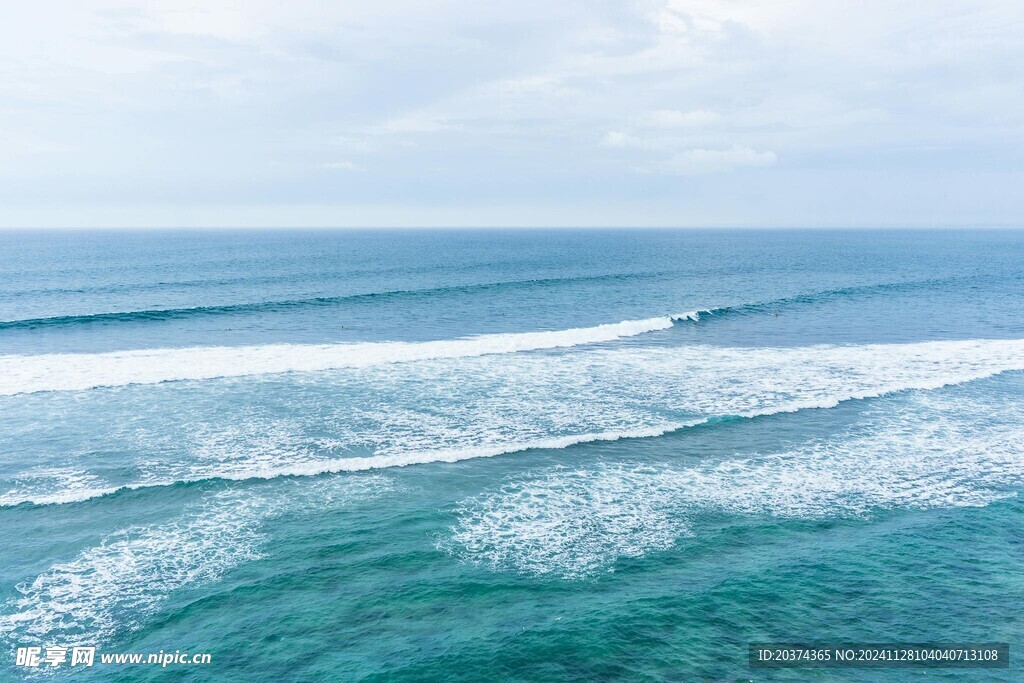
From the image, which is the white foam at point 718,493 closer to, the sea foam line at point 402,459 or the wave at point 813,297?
the sea foam line at point 402,459

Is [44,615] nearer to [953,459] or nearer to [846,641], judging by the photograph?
[846,641]

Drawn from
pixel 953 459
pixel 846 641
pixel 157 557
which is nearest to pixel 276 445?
pixel 157 557

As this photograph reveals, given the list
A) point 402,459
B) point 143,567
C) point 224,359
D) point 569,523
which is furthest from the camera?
point 224,359

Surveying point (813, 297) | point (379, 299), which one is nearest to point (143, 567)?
point (379, 299)

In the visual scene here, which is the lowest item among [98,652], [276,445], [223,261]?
[98,652]

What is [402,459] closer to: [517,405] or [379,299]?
[517,405]

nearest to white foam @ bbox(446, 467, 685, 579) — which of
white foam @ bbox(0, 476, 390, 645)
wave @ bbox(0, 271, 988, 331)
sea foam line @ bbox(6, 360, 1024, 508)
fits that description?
sea foam line @ bbox(6, 360, 1024, 508)
